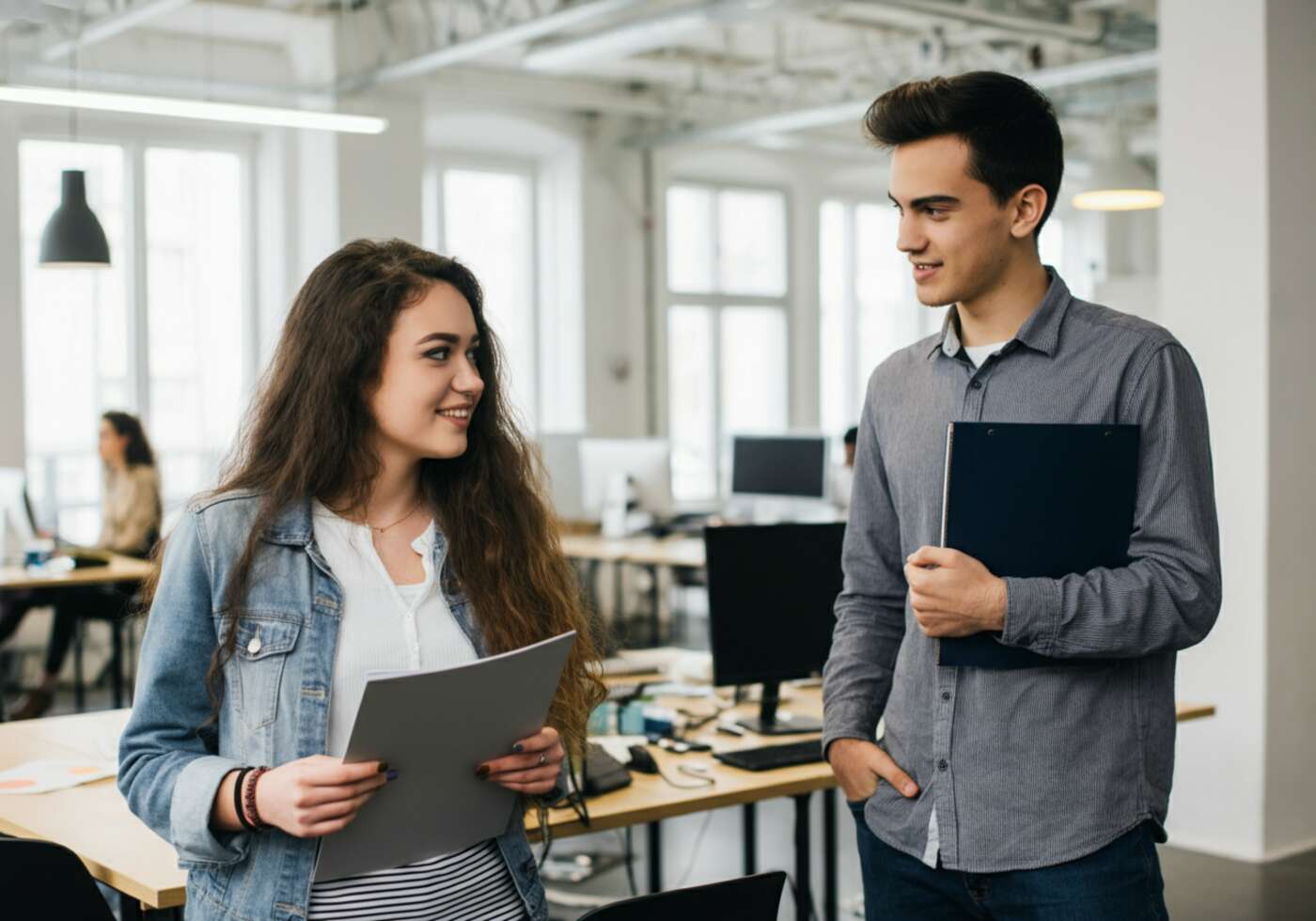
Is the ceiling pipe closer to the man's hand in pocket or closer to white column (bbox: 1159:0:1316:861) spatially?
white column (bbox: 1159:0:1316:861)

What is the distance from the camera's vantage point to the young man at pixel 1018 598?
5.39 ft

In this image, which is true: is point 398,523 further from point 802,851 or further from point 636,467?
point 636,467

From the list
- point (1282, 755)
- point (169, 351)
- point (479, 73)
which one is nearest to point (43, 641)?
point (169, 351)

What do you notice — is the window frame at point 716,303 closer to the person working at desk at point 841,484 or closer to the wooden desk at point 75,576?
the person working at desk at point 841,484

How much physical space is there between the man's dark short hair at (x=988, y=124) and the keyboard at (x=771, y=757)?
1408 mm

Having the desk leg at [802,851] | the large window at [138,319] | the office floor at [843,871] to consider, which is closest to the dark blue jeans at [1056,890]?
the desk leg at [802,851]

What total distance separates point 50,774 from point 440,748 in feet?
4.82

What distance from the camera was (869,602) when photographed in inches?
78.0

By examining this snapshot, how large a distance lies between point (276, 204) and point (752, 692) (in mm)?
6266

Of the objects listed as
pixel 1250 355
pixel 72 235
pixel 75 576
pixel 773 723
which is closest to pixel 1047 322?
pixel 773 723

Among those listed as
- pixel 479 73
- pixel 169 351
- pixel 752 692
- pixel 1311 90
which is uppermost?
pixel 479 73

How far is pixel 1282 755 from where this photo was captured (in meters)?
4.67

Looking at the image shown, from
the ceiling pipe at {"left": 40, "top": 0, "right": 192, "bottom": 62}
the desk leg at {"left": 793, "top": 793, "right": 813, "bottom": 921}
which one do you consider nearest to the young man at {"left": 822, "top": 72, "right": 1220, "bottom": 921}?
the desk leg at {"left": 793, "top": 793, "right": 813, "bottom": 921}

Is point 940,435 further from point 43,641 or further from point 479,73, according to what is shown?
point 479,73
